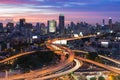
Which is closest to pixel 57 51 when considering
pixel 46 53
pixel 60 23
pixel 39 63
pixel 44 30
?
pixel 46 53

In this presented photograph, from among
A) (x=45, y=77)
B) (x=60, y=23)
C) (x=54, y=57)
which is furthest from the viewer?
(x=60, y=23)

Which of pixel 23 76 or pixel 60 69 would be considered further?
pixel 60 69

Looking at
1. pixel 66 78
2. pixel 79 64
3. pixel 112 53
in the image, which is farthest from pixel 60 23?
pixel 66 78

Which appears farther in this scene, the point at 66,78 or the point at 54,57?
the point at 54,57

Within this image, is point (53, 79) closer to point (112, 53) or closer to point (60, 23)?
point (112, 53)

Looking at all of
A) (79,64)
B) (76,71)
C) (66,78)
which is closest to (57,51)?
(79,64)

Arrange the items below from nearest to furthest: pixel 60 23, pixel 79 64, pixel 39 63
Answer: pixel 79 64 < pixel 39 63 < pixel 60 23

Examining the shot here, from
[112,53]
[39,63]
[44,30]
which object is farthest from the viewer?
[44,30]

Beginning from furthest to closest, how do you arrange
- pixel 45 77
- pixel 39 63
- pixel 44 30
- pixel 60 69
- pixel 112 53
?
1. pixel 44 30
2. pixel 112 53
3. pixel 39 63
4. pixel 60 69
5. pixel 45 77

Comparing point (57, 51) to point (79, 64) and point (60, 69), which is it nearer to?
point (79, 64)
